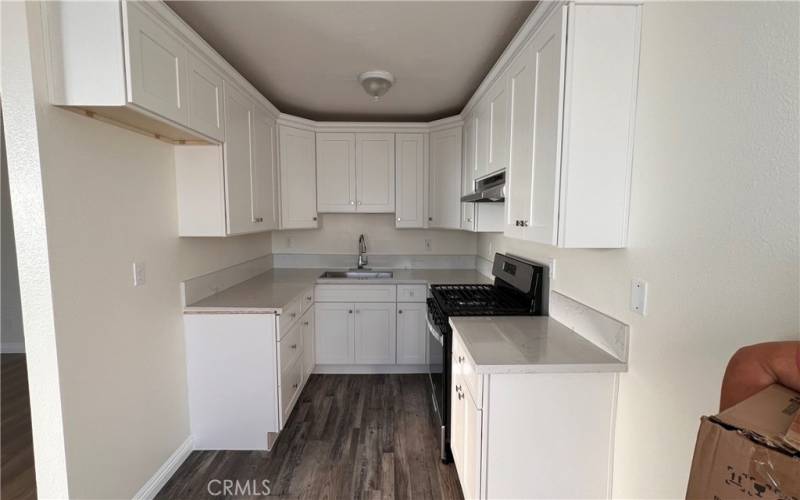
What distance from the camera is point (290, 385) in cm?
246

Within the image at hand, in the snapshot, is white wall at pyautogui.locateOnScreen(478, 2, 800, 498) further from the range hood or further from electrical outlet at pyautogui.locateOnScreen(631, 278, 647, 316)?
the range hood

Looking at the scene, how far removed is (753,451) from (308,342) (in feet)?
Result: 9.17

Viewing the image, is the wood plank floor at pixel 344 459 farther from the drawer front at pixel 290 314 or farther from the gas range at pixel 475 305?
the drawer front at pixel 290 314

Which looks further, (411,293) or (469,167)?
(411,293)

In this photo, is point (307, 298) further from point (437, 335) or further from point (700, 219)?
point (700, 219)

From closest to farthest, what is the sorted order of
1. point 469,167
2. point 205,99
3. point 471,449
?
1. point 471,449
2. point 205,99
3. point 469,167

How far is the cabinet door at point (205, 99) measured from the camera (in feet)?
5.76

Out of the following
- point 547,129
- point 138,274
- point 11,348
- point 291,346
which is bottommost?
point 11,348

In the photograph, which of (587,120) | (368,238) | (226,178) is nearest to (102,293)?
(226,178)

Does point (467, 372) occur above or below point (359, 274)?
below

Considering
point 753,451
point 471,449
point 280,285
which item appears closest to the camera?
point 753,451

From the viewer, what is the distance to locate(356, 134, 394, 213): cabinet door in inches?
131

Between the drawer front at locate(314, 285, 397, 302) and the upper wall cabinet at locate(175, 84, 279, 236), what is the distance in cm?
88

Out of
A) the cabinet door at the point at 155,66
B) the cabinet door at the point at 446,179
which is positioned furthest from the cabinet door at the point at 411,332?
the cabinet door at the point at 155,66
